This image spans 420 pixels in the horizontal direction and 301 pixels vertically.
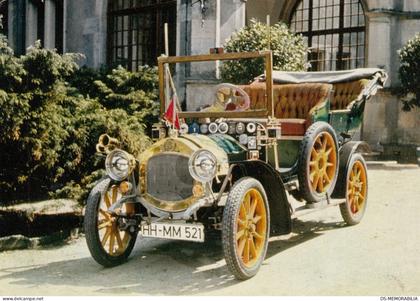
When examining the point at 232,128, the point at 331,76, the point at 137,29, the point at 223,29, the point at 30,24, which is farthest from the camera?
the point at 30,24

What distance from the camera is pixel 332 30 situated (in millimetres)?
18656

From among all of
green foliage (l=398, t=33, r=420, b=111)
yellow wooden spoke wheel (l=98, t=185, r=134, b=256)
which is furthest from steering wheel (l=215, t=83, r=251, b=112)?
green foliage (l=398, t=33, r=420, b=111)

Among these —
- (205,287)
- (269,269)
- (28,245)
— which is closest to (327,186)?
(269,269)

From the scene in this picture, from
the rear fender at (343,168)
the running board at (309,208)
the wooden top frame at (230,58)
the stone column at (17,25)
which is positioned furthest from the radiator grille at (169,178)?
the stone column at (17,25)

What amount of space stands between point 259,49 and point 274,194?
662cm

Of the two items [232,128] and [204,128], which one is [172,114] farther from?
[232,128]

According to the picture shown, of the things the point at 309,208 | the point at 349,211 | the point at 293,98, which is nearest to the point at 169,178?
the point at 309,208

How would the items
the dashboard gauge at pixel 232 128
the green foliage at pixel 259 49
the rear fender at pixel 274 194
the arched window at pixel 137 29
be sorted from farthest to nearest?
the arched window at pixel 137 29 → the green foliage at pixel 259 49 → the dashboard gauge at pixel 232 128 → the rear fender at pixel 274 194

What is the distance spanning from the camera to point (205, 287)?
4.72 metres

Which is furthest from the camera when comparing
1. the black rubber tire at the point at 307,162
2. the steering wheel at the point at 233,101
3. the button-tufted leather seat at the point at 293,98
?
the button-tufted leather seat at the point at 293,98

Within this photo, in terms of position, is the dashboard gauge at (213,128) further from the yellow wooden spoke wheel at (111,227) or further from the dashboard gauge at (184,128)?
the yellow wooden spoke wheel at (111,227)

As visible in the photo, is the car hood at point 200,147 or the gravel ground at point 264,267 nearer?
the gravel ground at point 264,267

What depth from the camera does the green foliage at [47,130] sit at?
639 centimetres

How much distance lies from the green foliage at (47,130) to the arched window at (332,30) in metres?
11.9
